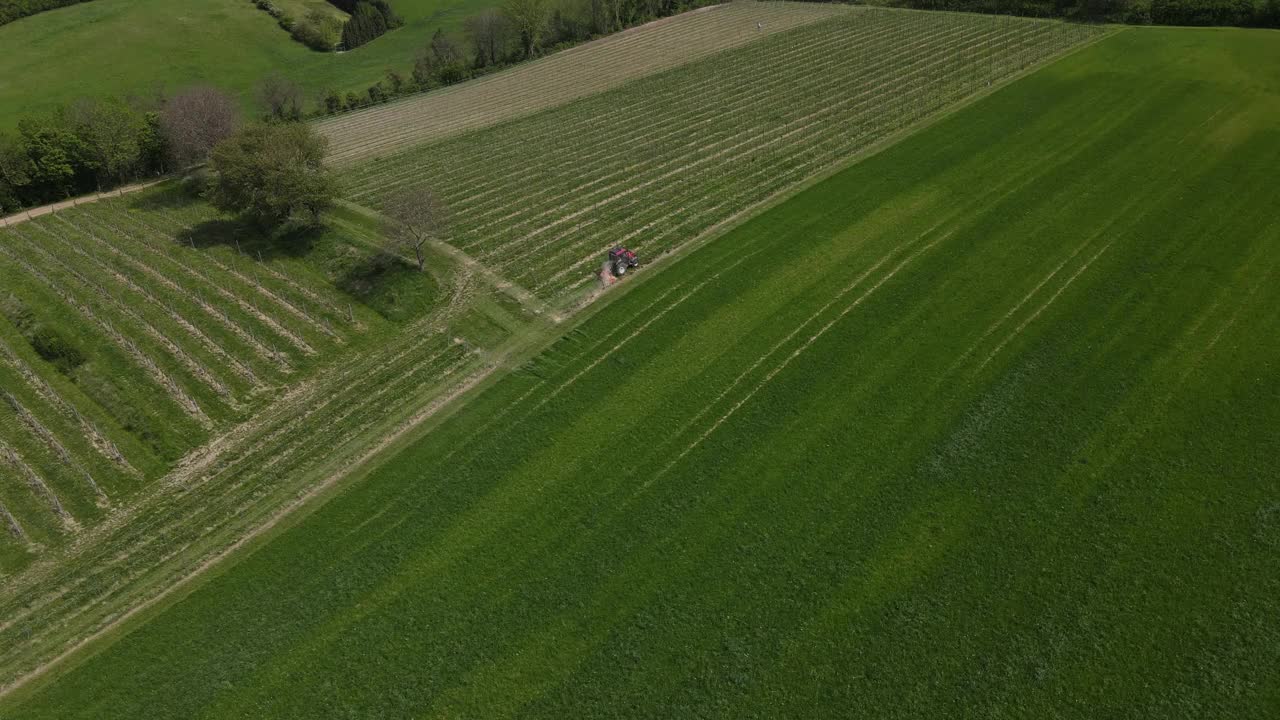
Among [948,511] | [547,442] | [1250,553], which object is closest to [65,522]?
[547,442]

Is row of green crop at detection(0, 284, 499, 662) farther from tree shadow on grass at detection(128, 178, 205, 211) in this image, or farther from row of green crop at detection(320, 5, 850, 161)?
row of green crop at detection(320, 5, 850, 161)

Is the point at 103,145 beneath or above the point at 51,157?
above

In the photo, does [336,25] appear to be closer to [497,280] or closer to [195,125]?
[195,125]

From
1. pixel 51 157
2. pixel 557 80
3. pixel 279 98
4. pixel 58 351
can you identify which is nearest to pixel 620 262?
pixel 58 351

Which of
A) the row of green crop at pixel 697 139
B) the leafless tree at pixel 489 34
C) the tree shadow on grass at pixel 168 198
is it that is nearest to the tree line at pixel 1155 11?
the row of green crop at pixel 697 139

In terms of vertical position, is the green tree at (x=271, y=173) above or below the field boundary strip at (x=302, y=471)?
above

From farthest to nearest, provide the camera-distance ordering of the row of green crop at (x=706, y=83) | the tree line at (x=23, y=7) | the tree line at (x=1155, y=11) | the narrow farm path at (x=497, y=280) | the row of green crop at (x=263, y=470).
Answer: the tree line at (x=23, y=7) → the tree line at (x=1155, y=11) → the row of green crop at (x=706, y=83) → the narrow farm path at (x=497, y=280) → the row of green crop at (x=263, y=470)

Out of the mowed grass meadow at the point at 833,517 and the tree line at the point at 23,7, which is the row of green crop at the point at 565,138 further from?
the tree line at the point at 23,7
